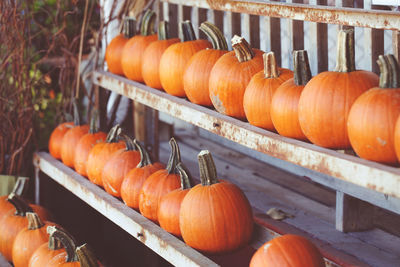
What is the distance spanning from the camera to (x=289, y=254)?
2178 mm

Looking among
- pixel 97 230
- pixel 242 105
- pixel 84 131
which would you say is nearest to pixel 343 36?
pixel 242 105

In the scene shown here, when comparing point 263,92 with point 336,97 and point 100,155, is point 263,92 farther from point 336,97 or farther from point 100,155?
point 100,155

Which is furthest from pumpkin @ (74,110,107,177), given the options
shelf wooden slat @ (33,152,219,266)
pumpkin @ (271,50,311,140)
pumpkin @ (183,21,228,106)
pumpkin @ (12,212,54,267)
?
pumpkin @ (271,50,311,140)

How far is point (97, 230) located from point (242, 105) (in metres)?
2.10

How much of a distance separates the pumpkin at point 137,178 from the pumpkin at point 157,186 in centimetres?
11

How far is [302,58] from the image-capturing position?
2.28 meters

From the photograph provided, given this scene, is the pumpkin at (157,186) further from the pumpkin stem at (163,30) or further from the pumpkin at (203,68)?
the pumpkin stem at (163,30)

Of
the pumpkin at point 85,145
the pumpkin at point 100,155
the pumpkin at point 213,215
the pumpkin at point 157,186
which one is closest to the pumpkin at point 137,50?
the pumpkin at point 100,155

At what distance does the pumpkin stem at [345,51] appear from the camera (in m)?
2.06

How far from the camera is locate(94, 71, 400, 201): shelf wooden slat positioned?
1.83 meters

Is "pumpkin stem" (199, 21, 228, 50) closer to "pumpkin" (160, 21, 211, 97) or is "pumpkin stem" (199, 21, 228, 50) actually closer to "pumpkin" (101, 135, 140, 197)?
"pumpkin" (160, 21, 211, 97)

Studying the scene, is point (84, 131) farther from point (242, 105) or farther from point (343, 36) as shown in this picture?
point (343, 36)

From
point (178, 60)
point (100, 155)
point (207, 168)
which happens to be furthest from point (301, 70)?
point (100, 155)

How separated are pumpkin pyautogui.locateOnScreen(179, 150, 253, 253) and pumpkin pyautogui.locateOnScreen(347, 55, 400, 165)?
0.76 metres
